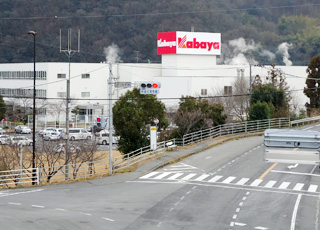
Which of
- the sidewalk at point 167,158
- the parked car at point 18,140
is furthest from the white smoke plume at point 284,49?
the sidewalk at point 167,158

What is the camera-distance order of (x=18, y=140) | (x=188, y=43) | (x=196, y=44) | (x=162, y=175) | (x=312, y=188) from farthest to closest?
(x=196, y=44) < (x=188, y=43) < (x=18, y=140) < (x=162, y=175) < (x=312, y=188)

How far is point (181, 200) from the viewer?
1049 inches

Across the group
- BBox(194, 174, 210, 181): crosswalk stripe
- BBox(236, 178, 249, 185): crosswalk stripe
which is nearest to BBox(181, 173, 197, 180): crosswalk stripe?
BBox(194, 174, 210, 181): crosswalk stripe

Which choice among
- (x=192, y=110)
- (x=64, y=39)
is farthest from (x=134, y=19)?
(x=192, y=110)

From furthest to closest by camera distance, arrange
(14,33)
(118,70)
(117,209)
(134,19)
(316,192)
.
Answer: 1. (134,19)
2. (14,33)
3. (118,70)
4. (316,192)
5. (117,209)

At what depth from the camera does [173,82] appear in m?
88.6

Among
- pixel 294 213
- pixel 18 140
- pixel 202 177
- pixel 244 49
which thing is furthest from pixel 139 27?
pixel 294 213

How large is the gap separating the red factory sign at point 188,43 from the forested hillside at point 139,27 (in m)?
51.9

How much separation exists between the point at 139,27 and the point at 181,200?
138 meters

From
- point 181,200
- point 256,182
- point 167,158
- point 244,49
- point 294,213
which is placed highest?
point 244,49

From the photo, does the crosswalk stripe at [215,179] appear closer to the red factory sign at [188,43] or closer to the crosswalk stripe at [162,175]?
the crosswalk stripe at [162,175]

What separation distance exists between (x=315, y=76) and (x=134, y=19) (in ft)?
323

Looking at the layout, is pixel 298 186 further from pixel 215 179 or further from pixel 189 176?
pixel 189 176

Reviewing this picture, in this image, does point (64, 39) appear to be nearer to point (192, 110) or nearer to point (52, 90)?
point (52, 90)
